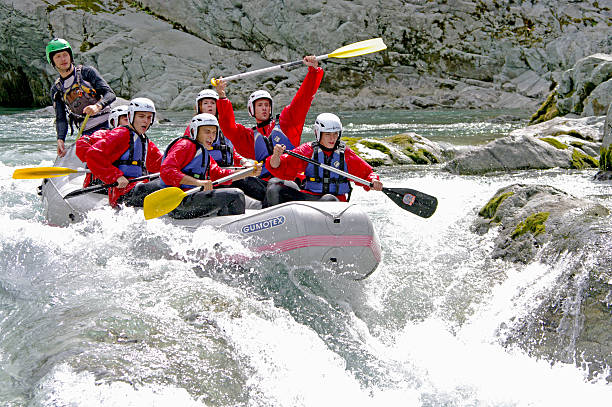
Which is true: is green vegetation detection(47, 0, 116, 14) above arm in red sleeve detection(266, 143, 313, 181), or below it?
below

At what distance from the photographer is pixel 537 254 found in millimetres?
5535

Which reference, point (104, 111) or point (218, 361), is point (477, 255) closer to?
point (218, 361)

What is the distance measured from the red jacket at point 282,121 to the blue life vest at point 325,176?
4.36ft

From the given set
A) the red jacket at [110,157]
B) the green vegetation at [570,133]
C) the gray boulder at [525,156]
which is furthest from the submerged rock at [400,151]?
the red jacket at [110,157]

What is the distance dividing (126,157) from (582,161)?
9.05 metres

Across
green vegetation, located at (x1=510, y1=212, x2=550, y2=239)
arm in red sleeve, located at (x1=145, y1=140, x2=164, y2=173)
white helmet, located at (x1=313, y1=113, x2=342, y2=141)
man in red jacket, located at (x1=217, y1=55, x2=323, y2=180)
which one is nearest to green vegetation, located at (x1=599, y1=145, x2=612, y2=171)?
green vegetation, located at (x1=510, y1=212, x2=550, y2=239)

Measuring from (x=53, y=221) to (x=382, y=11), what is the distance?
32.8 meters

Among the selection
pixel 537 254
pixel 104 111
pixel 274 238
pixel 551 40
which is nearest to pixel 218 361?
pixel 274 238

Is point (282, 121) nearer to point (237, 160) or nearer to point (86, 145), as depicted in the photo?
point (237, 160)

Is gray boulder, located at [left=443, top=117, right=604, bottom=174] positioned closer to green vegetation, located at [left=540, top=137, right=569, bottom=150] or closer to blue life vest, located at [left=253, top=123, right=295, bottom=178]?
green vegetation, located at [left=540, top=137, right=569, bottom=150]

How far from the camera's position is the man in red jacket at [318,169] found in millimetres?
5949

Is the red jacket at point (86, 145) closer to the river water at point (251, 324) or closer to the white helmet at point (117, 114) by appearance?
the white helmet at point (117, 114)

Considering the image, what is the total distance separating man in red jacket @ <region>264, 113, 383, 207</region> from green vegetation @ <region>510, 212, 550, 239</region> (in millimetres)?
1573

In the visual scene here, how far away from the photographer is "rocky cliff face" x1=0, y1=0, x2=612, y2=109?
105 feet
